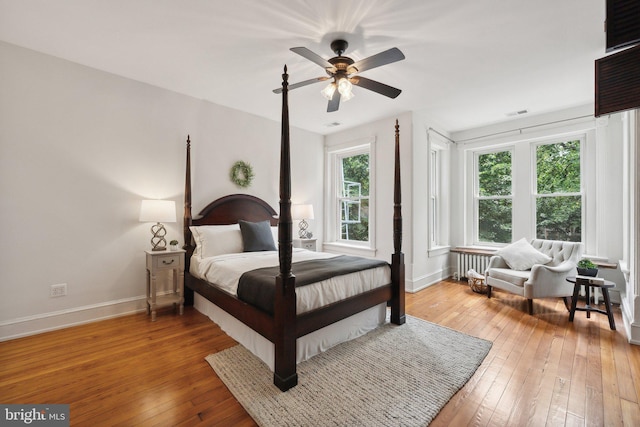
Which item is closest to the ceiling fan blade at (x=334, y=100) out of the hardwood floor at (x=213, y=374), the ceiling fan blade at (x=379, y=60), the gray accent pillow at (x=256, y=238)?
the ceiling fan blade at (x=379, y=60)

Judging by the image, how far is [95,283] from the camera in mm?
3021

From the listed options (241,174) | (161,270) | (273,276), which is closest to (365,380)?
(273,276)

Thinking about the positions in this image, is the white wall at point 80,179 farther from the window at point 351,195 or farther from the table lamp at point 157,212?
the window at point 351,195

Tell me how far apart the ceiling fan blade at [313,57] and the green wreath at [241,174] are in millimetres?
2207

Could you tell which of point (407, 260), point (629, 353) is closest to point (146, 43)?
point (407, 260)

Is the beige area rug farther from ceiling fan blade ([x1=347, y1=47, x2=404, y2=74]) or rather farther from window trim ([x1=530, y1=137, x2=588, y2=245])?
window trim ([x1=530, y1=137, x2=588, y2=245])

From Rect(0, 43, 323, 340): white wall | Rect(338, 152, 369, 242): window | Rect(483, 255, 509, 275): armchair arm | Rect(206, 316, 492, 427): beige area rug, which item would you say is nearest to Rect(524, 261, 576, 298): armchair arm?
Rect(483, 255, 509, 275): armchair arm

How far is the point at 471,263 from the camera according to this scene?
4734 mm

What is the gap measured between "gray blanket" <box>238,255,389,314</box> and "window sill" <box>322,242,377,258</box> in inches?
75.9

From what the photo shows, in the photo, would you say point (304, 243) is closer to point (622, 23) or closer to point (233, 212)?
point (233, 212)

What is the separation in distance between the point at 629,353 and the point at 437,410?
6.60 ft

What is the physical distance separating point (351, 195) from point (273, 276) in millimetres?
3326

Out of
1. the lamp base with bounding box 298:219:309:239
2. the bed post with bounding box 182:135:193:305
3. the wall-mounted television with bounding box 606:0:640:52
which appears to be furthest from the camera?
the lamp base with bounding box 298:219:309:239

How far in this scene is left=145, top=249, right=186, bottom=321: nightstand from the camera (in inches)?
120
